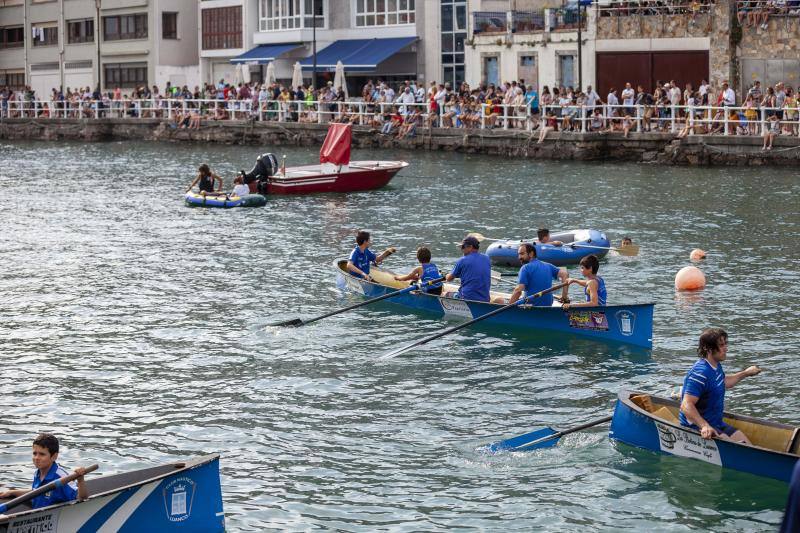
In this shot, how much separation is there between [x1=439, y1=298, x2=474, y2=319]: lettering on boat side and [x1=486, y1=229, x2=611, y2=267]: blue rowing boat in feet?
19.2

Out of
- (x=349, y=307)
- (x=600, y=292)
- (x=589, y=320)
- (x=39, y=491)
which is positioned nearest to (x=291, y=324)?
(x=349, y=307)

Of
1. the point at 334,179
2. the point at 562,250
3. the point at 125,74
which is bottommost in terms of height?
the point at 562,250

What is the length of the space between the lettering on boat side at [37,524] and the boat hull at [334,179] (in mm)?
29867

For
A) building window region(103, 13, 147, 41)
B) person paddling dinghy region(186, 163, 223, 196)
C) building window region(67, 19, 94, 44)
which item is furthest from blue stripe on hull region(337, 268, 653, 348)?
building window region(67, 19, 94, 44)

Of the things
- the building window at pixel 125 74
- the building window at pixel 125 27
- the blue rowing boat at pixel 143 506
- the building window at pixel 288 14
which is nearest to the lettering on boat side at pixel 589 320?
the blue rowing boat at pixel 143 506

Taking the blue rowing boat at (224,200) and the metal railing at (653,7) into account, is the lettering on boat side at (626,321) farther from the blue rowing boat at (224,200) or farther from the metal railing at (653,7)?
the metal railing at (653,7)

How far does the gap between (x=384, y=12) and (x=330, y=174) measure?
29918 millimetres

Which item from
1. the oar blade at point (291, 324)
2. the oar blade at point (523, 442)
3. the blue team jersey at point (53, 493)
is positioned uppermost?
the oar blade at point (291, 324)

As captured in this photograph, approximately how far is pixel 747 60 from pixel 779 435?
37317 millimetres

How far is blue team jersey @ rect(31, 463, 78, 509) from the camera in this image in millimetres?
11602

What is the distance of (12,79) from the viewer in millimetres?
92938

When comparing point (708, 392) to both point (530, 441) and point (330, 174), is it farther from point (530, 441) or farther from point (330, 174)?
point (330, 174)

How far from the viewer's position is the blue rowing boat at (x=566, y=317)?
63.6 ft

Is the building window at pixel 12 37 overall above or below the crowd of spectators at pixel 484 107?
above
